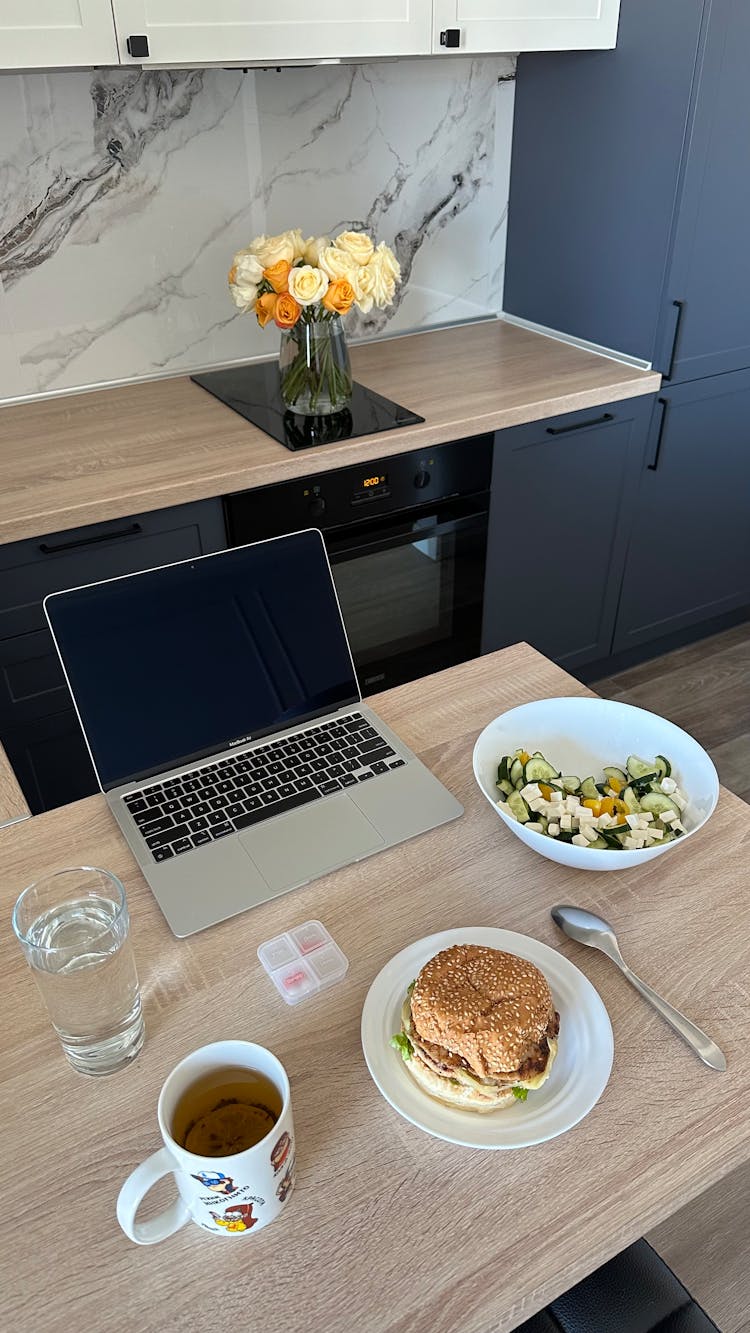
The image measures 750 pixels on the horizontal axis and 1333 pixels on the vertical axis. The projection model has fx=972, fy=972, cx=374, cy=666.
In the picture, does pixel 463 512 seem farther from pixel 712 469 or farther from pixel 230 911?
pixel 230 911

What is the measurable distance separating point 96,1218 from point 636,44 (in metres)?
2.39


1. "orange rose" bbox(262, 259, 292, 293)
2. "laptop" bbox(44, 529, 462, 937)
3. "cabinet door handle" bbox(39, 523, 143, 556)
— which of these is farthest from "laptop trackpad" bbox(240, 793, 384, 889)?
"orange rose" bbox(262, 259, 292, 293)

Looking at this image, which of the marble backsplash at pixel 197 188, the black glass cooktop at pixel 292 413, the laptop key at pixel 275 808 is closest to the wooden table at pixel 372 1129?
the laptop key at pixel 275 808

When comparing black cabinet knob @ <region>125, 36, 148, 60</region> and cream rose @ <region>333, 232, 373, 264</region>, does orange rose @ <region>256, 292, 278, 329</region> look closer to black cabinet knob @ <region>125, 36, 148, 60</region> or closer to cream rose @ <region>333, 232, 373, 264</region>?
cream rose @ <region>333, 232, 373, 264</region>

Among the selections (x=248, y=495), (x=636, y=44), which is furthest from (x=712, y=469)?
(x=248, y=495)

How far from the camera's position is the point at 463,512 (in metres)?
2.22

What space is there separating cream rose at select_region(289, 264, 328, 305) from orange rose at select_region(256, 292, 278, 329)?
0.05 metres

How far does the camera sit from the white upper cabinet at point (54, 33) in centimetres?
156

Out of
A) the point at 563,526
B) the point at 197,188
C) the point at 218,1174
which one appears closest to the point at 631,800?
the point at 218,1174

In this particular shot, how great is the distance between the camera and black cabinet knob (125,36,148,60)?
1647 millimetres

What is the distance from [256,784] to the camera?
3.56 ft

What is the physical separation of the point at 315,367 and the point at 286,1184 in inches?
64.9

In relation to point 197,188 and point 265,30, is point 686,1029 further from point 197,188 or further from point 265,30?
point 197,188

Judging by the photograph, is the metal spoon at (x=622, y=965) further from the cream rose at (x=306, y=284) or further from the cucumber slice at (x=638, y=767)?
the cream rose at (x=306, y=284)
